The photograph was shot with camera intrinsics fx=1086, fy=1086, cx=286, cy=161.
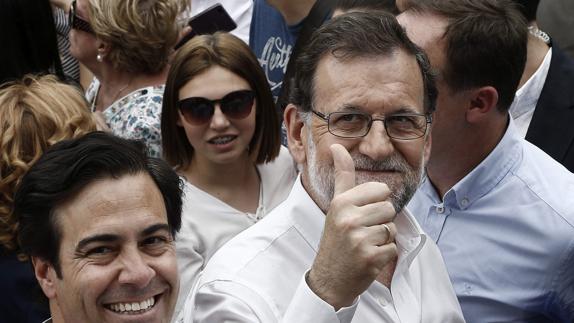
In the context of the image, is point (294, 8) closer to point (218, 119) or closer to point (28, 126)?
point (218, 119)

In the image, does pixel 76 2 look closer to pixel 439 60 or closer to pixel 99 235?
pixel 439 60

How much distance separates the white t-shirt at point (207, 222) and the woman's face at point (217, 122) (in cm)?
19

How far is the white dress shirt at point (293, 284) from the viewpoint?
9.47 ft

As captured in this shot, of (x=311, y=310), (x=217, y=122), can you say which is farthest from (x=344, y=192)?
(x=217, y=122)

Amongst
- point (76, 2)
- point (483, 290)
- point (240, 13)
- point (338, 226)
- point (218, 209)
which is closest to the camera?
point (338, 226)

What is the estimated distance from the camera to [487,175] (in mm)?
3951

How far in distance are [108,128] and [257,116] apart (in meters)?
0.71

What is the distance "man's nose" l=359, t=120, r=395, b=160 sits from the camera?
3.09m

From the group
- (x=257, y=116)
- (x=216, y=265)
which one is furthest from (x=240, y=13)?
(x=216, y=265)

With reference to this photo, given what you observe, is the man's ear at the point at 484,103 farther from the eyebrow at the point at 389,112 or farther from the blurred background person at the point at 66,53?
the blurred background person at the point at 66,53

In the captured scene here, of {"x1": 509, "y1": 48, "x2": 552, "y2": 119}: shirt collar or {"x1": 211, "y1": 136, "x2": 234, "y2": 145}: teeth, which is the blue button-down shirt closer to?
{"x1": 509, "y1": 48, "x2": 552, "y2": 119}: shirt collar

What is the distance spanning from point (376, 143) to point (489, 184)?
3.29 ft

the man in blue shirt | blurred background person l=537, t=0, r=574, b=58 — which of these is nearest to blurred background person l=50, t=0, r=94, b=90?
blurred background person l=537, t=0, r=574, b=58

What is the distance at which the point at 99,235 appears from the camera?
295cm
